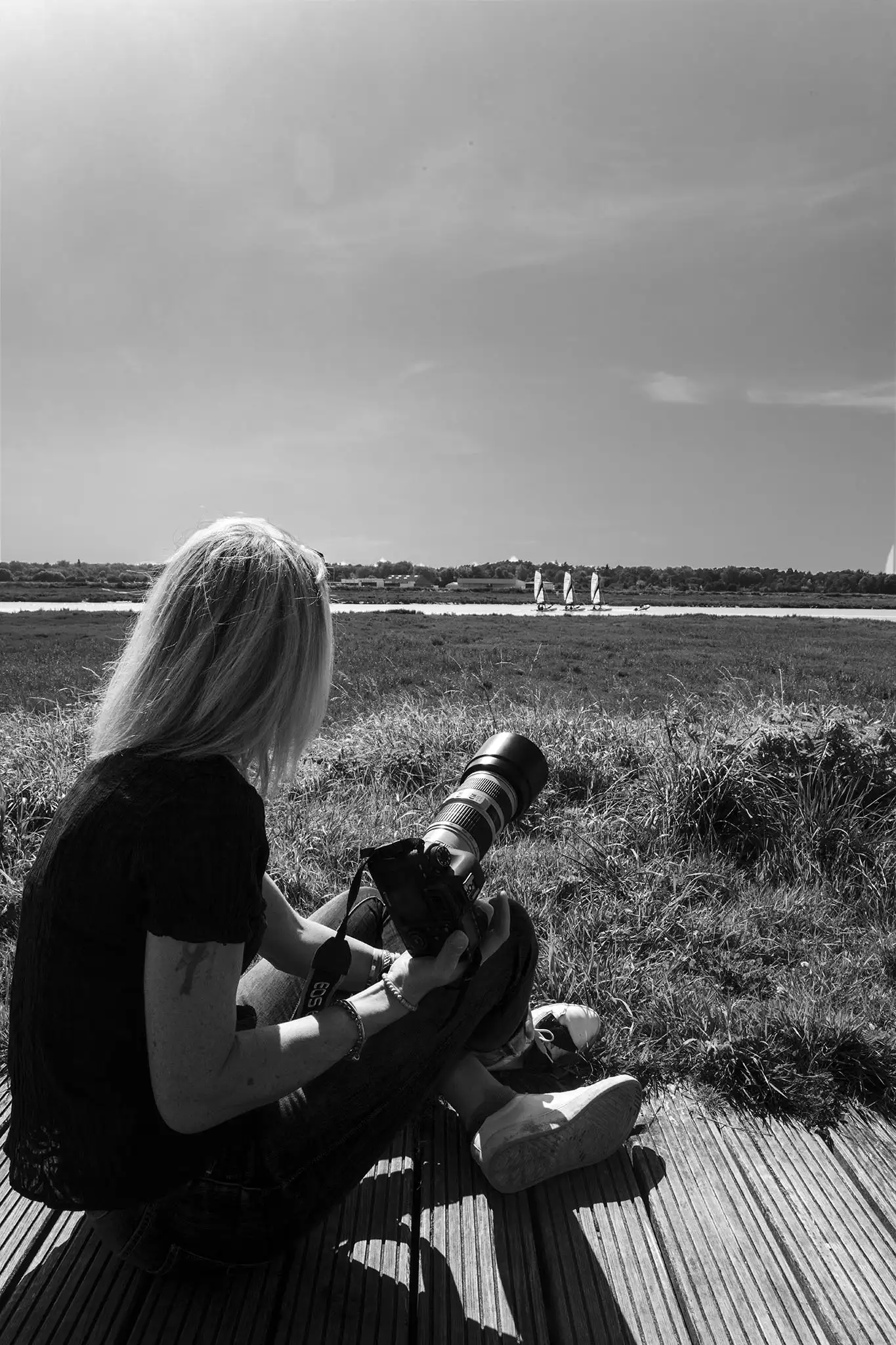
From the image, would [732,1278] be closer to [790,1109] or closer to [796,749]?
[790,1109]

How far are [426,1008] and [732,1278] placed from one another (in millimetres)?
928

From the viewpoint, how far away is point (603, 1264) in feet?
6.07

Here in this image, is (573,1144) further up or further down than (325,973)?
further down

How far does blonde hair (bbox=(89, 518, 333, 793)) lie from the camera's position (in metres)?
1.50

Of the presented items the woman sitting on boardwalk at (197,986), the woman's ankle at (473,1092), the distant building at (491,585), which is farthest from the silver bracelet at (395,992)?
the distant building at (491,585)

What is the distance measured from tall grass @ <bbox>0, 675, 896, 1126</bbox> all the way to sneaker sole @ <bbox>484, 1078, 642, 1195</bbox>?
1.66 ft

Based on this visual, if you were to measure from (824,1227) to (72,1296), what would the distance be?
5.57 feet

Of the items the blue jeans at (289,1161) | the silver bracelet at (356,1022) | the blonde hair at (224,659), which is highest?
the blonde hair at (224,659)

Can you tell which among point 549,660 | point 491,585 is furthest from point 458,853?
point 491,585

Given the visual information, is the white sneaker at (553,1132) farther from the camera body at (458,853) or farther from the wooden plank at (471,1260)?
the camera body at (458,853)

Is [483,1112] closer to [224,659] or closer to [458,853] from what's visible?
[458,853]

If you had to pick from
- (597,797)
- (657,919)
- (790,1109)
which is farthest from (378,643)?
(790,1109)

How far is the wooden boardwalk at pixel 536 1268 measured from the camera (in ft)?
5.53

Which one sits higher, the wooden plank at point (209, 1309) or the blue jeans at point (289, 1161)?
the blue jeans at point (289, 1161)
